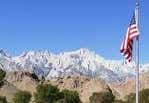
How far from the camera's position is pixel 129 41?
41469mm

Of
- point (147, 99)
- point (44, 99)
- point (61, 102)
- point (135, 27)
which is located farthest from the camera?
point (44, 99)

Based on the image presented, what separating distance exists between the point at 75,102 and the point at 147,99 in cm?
3328

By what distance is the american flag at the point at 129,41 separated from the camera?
1617 inches

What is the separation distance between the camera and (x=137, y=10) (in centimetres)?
4125

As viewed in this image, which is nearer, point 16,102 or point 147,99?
point 147,99

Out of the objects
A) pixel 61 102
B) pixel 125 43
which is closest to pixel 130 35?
pixel 125 43

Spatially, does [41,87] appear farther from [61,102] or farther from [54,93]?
[61,102]

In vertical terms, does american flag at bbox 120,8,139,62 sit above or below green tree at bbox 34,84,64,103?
below

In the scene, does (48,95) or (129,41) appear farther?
(48,95)

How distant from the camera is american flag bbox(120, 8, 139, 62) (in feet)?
135

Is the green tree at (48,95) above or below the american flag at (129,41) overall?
above

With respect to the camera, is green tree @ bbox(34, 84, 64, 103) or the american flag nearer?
the american flag

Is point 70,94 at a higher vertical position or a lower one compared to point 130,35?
higher

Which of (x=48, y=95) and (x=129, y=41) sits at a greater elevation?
(x=48, y=95)
